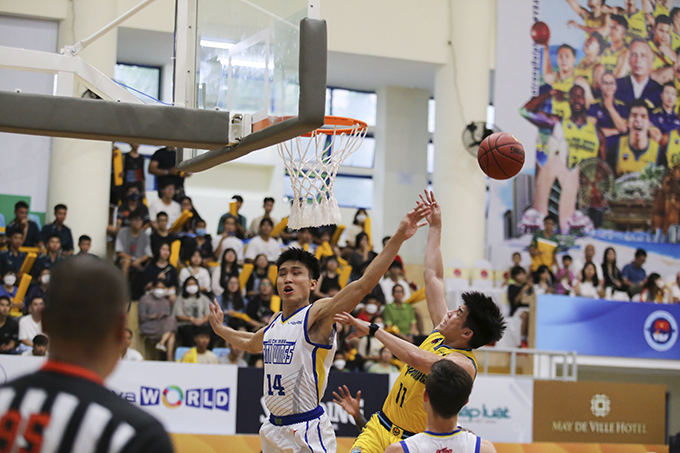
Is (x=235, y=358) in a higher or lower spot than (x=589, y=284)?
lower

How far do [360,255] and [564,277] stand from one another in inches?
175

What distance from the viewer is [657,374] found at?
49.4 ft

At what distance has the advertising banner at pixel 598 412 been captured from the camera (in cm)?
1050

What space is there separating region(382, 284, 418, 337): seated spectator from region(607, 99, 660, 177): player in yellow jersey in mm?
6805

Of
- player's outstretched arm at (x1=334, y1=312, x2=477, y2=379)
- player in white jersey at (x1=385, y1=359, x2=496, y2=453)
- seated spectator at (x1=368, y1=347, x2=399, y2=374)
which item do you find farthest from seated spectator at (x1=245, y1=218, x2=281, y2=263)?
player in white jersey at (x1=385, y1=359, x2=496, y2=453)

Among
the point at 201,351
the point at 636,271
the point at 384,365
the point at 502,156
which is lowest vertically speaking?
the point at 384,365

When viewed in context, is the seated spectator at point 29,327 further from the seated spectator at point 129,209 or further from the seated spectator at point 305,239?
the seated spectator at point 305,239

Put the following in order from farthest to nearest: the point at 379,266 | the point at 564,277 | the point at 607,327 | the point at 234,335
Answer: the point at 564,277 < the point at 607,327 < the point at 234,335 < the point at 379,266

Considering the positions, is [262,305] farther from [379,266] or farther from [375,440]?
[379,266]

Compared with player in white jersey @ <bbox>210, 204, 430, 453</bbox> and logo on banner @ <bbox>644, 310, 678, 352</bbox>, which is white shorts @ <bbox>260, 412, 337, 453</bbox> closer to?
player in white jersey @ <bbox>210, 204, 430, 453</bbox>

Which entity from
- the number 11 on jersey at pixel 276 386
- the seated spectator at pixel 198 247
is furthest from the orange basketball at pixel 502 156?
the seated spectator at pixel 198 247

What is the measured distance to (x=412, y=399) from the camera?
5012mm

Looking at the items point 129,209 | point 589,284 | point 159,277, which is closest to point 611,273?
point 589,284

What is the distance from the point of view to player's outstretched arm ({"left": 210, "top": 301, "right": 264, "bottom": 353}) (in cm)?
557
